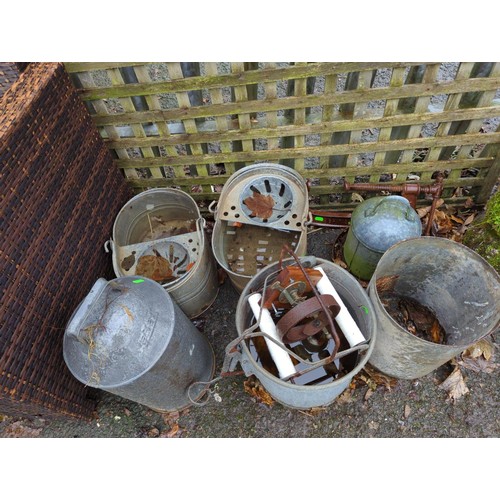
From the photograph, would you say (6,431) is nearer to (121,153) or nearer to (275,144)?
(121,153)

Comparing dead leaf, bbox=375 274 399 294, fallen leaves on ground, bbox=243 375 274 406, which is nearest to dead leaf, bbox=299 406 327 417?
fallen leaves on ground, bbox=243 375 274 406

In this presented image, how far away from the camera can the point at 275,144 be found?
128 inches

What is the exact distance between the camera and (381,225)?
9.45 feet

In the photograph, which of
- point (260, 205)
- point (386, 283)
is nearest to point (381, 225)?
point (386, 283)

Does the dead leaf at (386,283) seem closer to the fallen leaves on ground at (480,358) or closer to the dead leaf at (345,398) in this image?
the fallen leaves on ground at (480,358)

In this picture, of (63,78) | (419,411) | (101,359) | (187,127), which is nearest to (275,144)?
(187,127)

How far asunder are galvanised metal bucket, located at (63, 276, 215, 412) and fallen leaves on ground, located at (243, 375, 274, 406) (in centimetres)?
79

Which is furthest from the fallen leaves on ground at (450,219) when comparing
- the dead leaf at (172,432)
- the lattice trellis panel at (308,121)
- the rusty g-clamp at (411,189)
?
the dead leaf at (172,432)

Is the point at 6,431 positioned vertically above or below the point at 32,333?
below

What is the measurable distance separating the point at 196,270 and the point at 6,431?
207cm

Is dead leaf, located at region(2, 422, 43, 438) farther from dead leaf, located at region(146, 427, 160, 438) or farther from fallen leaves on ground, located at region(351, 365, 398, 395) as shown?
fallen leaves on ground, located at region(351, 365, 398, 395)

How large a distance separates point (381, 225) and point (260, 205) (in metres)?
0.95

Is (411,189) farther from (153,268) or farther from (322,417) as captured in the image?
(153,268)

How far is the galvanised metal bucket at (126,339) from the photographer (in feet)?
6.89
